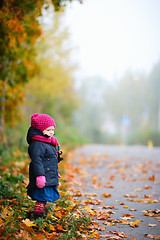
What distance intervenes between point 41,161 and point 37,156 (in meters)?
0.09

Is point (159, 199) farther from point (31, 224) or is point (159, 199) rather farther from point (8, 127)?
point (8, 127)

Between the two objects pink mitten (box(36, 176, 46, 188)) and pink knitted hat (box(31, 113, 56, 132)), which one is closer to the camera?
pink mitten (box(36, 176, 46, 188))

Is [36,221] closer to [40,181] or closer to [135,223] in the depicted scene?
[40,181]

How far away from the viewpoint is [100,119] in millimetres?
49750

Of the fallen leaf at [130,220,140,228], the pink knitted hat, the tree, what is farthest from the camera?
the tree

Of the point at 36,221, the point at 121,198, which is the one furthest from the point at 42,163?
the point at 121,198

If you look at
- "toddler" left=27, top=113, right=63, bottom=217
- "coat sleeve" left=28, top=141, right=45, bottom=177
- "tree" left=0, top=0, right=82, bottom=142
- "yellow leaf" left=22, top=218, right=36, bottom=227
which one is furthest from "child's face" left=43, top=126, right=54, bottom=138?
"tree" left=0, top=0, right=82, bottom=142

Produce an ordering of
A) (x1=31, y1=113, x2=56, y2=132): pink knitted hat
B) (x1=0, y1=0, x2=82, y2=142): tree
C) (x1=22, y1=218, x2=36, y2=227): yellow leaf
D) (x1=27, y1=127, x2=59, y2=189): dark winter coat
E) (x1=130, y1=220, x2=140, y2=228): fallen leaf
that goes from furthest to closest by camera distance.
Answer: (x1=0, y1=0, x2=82, y2=142): tree < (x1=130, y1=220, x2=140, y2=228): fallen leaf < (x1=31, y1=113, x2=56, y2=132): pink knitted hat < (x1=27, y1=127, x2=59, y2=189): dark winter coat < (x1=22, y1=218, x2=36, y2=227): yellow leaf

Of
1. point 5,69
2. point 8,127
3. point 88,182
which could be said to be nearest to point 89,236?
point 88,182

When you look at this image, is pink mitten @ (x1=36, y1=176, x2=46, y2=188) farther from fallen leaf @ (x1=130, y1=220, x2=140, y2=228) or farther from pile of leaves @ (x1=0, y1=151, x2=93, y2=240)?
fallen leaf @ (x1=130, y1=220, x2=140, y2=228)

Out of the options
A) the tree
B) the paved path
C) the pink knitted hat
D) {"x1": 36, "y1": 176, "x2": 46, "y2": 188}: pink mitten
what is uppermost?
the tree

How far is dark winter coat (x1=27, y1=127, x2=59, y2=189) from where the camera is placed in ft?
10.9

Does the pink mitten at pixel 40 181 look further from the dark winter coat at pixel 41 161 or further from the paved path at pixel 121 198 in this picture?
the paved path at pixel 121 198

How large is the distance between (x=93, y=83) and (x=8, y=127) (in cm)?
4562
